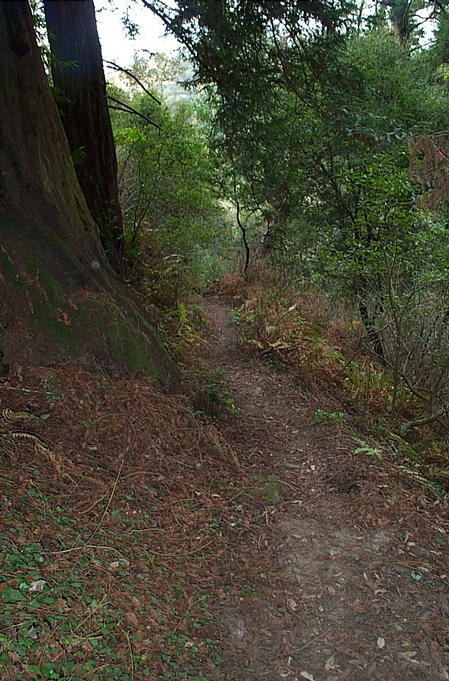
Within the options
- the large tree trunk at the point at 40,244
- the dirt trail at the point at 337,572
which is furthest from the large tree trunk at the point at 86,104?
the dirt trail at the point at 337,572

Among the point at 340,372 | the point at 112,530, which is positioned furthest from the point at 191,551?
the point at 340,372

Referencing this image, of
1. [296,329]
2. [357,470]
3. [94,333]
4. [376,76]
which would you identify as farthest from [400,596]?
[376,76]

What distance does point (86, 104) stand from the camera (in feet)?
20.6

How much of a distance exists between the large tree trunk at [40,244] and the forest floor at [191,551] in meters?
0.31

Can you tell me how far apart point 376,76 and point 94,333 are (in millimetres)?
9886

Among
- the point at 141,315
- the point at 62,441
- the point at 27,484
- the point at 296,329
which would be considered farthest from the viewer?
the point at 296,329

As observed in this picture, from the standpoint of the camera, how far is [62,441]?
11.3ft

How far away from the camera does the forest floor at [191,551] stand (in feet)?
7.55

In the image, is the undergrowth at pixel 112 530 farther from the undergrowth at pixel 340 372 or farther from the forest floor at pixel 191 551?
the undergrowth at pixel 340 372

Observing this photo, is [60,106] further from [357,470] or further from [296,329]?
[357,470]

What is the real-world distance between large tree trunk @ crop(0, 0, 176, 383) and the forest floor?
311mm

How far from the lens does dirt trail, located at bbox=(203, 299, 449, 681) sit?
2670mm

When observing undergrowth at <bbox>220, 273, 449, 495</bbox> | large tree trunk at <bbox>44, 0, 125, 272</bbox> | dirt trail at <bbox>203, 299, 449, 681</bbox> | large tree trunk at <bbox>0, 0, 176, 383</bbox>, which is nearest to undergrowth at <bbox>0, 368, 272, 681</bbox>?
dirt trail at <bbox>203, 299, 449, 681</bbox>

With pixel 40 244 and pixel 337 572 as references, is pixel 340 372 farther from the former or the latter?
pixel 40 244
